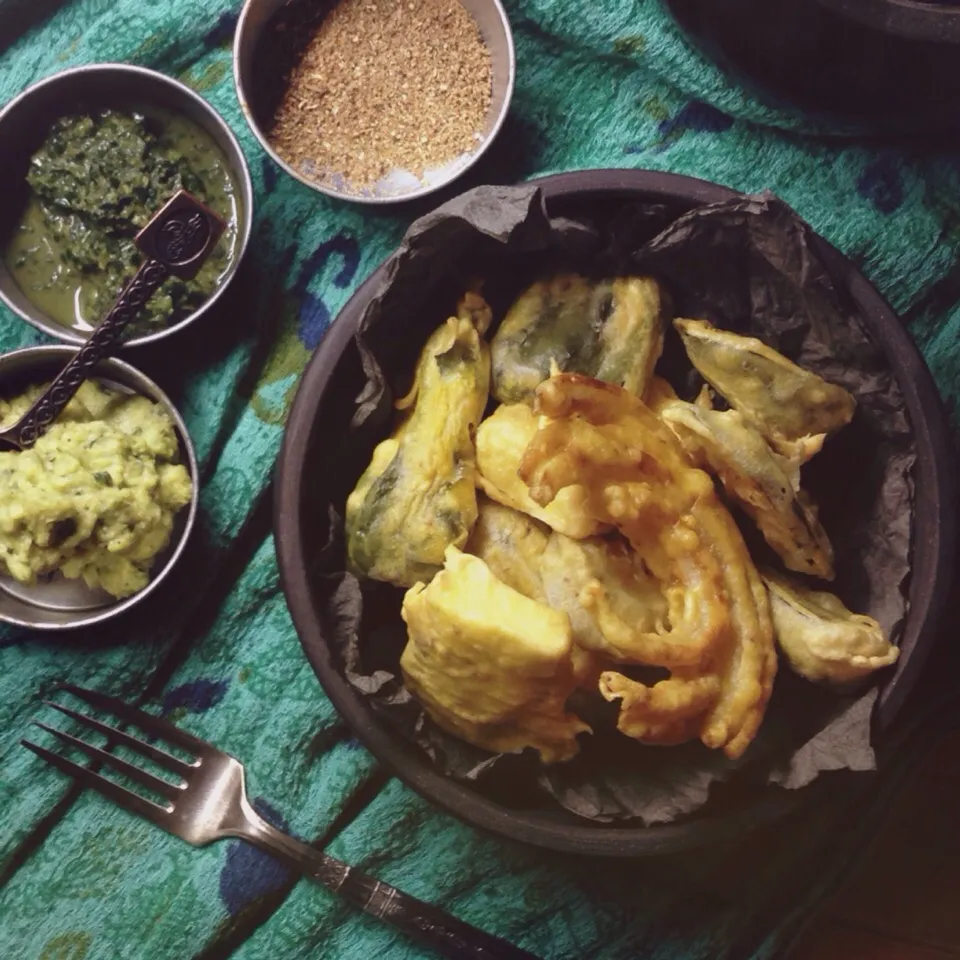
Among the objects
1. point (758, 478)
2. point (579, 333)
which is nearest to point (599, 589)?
point (758, 478)

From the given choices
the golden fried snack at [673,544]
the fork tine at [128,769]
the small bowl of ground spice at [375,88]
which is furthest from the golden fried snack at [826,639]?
the fork tine at [128,769]

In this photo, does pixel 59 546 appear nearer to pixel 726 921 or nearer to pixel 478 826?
pixel 478 826

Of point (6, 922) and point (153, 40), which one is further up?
point (153, 40)

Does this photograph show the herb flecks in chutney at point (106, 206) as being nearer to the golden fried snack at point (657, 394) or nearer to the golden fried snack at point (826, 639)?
the golden fried snack at point (657, 394)

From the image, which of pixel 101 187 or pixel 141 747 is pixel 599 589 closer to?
pixel 141 747

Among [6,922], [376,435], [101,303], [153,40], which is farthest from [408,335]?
[6,922]

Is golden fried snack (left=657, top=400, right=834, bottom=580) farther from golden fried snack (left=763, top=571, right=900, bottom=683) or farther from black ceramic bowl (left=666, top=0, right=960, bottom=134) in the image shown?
black ceramic bowl (left=666, top=0, right=960, bottom=134)
